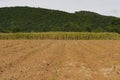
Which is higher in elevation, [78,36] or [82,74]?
[82,74]

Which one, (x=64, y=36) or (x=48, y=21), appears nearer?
(x=64, y=36)

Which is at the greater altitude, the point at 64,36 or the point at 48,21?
the point at 64,36

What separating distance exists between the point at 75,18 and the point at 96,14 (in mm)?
12508

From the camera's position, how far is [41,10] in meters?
108

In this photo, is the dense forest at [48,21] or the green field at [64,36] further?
the dense forest at [48,21]

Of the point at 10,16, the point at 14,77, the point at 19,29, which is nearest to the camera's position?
the point at 14,77

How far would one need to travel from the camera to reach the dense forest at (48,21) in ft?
287

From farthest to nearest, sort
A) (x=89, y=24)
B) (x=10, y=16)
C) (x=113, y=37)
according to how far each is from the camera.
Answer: (x=10, y=16)
(x=89, y=24)
(x=113, y=37)

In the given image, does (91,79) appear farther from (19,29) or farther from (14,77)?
(19,29)

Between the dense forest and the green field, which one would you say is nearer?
the green field

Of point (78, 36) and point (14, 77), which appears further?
point (78, 36)

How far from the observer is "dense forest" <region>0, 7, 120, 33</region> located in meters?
87.4

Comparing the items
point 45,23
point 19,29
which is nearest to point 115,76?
point 19,29

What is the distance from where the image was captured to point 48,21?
98.1m
